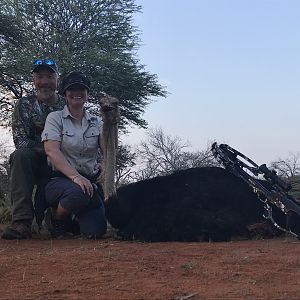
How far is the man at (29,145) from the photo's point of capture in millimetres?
4855

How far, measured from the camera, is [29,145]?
16.8ft

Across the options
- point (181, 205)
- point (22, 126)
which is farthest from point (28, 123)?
point (181, 205)

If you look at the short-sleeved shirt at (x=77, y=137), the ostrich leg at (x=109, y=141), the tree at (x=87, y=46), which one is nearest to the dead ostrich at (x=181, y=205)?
the ostrich leg at (x=109, y=141)

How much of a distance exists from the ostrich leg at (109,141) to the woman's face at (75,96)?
0.17 m

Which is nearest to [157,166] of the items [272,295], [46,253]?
[46,253]

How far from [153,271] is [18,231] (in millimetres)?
2099

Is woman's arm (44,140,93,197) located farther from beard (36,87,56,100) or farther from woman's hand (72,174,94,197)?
beard (36,87,56,100)

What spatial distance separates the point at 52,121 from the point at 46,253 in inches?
55.7

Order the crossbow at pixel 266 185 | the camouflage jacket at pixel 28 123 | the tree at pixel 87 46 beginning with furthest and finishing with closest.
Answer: the tree at pixel 87 46
the camouflage jacket at pixel 28 123
the crossbow at pixel 266 185

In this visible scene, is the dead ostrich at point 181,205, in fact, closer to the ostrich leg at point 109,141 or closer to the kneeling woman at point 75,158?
the ostrich leg at point 109,141

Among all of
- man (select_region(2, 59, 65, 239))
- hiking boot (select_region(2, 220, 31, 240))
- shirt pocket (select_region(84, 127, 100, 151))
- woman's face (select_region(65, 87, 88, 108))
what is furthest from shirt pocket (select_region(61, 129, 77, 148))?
hiking boot (select_region(2, 220, 31, 240))

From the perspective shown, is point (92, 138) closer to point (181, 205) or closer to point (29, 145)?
point (29, 145)

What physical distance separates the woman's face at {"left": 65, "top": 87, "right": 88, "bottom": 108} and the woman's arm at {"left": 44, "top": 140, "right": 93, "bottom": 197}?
37 cm

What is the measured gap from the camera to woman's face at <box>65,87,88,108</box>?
4863 mm
